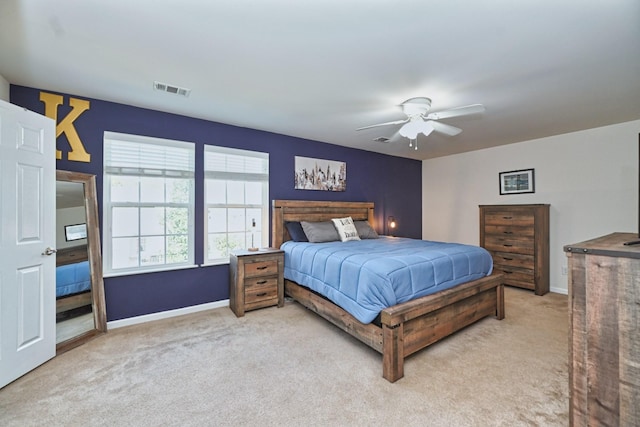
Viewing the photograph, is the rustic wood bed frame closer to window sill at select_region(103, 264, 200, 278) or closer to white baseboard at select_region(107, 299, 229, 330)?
white baseboard at select_region(107, 299, 229, 330)

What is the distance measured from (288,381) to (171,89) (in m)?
2.81

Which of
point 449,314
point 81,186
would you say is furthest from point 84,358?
point 449,314

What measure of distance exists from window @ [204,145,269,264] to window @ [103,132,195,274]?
233 mm

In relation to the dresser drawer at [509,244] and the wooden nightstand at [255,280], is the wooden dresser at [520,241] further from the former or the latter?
the wooden nightstand at [255,280]

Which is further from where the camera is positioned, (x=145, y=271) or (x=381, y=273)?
(x=145, y=271)

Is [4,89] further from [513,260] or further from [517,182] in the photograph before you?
[517,182]

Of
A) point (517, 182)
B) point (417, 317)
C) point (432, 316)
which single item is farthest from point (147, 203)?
point (517, 182)

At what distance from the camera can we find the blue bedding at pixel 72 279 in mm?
2482

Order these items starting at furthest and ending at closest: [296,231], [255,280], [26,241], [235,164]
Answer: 1. [296,231]
2. [235,164]
3. [255,280]
4. [26,241]

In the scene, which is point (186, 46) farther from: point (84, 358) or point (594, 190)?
point (594, 190)

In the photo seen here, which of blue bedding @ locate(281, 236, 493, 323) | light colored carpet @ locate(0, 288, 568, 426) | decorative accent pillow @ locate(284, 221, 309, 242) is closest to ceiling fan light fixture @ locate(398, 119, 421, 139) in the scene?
blue bedding @ locate(281, 236, 493, 323)

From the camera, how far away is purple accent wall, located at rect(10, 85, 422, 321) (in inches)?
111

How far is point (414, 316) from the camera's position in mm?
2146

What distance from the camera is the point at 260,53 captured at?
6.58ft
